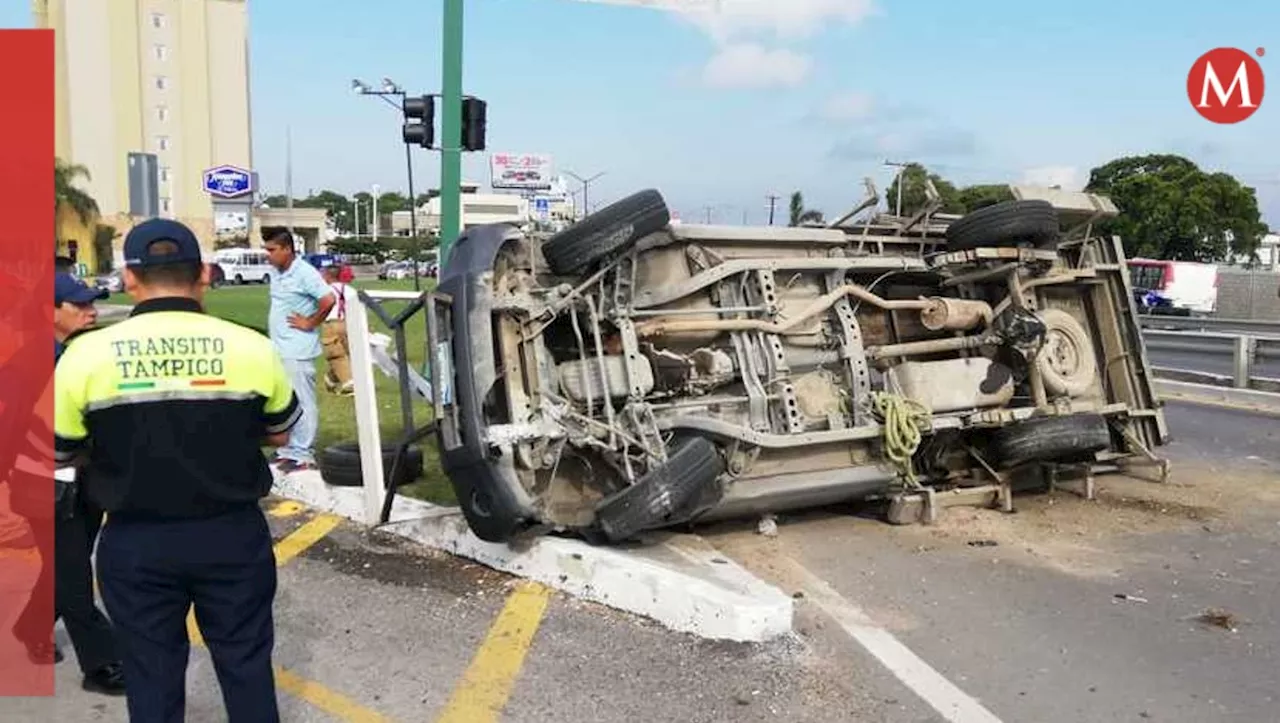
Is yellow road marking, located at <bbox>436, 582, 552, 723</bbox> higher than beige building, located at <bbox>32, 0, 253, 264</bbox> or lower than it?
lower

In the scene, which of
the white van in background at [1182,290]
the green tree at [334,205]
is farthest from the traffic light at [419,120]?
the green tree at [334,205]

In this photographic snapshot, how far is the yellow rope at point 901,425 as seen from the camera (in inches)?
243

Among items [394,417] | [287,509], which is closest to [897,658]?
[287,509]

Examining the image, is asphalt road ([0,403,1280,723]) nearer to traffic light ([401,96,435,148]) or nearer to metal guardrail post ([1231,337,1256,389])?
traffic light ([401,96,435,148])

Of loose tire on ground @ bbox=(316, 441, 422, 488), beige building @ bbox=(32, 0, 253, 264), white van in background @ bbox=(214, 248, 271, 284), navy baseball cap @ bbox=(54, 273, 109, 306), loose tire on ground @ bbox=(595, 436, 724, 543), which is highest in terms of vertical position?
beige building @ bbox=(32, 0, 253, 264)

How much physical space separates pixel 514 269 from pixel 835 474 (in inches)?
83.6

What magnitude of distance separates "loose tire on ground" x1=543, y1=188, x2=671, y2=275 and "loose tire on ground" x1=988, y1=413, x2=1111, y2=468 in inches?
103

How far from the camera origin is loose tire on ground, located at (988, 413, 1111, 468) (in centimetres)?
655

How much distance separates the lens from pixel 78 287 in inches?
171

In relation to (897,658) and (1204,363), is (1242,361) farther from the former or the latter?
(897,658)

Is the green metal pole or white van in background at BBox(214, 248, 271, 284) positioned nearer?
the green metal pole

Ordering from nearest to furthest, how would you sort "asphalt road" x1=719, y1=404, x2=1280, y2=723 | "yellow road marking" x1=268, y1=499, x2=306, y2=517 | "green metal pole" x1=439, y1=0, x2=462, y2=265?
"asphalt road" x1=719, y1=404, x2=1280, y2=723
"yellow road marking" x1=268, y1=499, x2=306, y2=517
"green metal pole" x1=439, y1=0, x2=462, y2=265

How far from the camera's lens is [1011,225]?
670 cm

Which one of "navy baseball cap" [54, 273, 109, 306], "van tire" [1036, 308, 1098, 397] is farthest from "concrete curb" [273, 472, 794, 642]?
"van tire" [1036, 308, 1098, 397]
